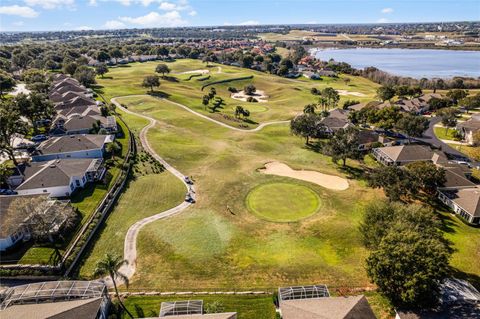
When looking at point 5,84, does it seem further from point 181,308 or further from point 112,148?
point 181,308

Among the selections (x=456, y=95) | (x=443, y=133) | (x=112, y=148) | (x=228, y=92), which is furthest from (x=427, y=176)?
(x=228, y=92)

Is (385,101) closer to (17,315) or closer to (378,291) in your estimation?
(378,291)

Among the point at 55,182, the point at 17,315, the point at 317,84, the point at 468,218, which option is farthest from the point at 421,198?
the point at 317,84

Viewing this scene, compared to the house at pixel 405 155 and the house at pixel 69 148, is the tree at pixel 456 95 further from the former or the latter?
the house at pixel 69 148

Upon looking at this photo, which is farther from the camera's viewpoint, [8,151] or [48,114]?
[48,114]

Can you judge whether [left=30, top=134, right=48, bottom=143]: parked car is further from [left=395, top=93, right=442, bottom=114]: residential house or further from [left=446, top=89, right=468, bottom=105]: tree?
[left=446, top=89, right=468, bottom=105]: tree

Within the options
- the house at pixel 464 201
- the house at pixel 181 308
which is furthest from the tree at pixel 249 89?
the house at pixel 181 308
